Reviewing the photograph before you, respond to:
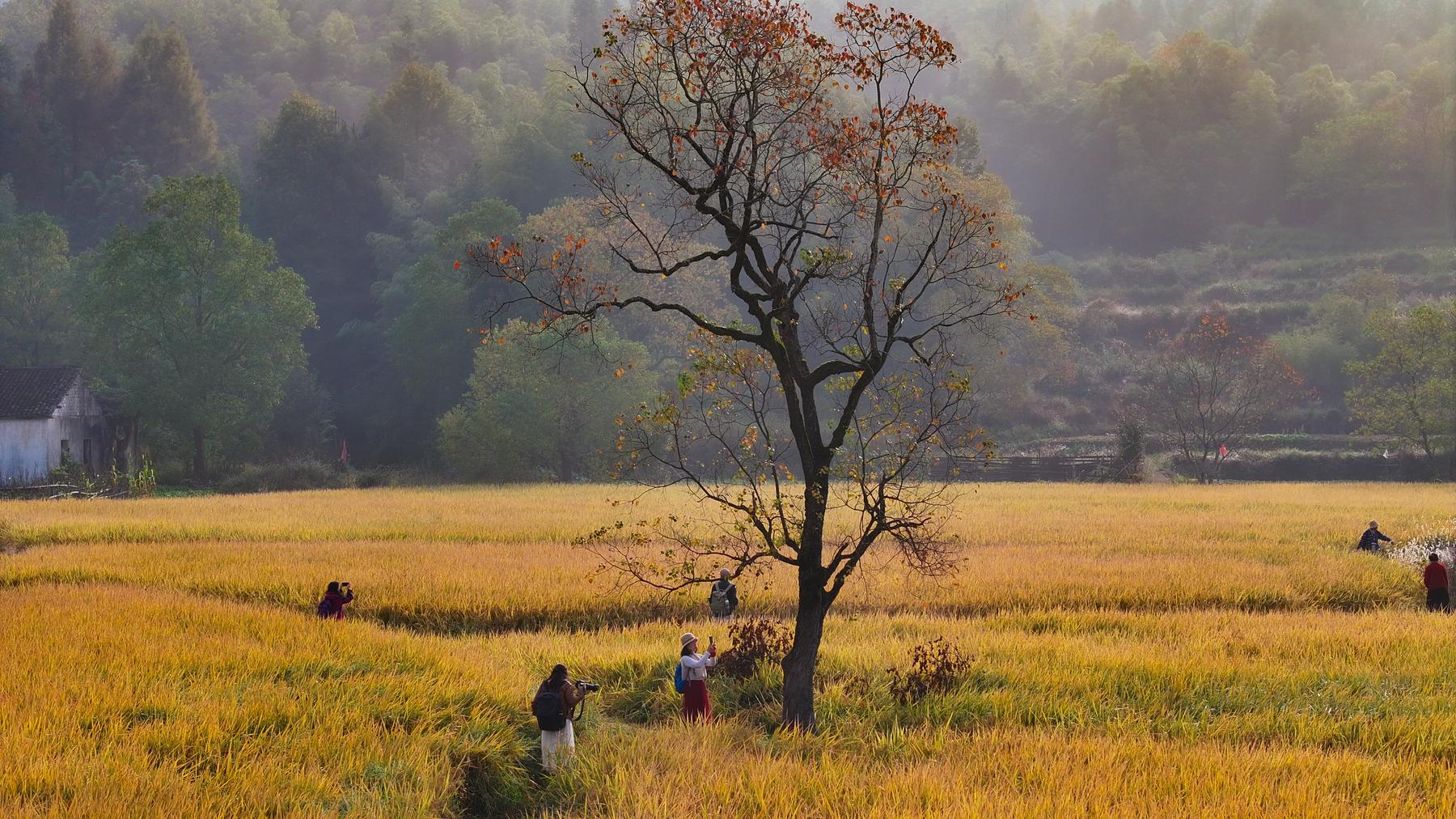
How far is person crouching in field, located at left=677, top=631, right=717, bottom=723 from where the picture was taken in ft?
39.0

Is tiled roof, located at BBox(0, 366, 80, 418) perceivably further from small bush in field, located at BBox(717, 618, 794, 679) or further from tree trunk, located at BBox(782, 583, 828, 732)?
tree trunk, located at BBox(782, 583, 828, 732)

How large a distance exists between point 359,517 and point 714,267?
46.3m

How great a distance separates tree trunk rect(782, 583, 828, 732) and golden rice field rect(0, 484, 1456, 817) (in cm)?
43

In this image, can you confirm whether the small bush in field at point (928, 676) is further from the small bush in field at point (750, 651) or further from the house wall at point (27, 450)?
the house wall at point (27, 450)

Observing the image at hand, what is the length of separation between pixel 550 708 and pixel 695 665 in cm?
195

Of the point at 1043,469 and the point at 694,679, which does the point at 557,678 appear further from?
the point at 1043,469

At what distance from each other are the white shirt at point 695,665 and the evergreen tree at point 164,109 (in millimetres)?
103450

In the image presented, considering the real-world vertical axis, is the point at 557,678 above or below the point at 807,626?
below

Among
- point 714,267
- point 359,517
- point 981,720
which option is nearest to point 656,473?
point 714,267

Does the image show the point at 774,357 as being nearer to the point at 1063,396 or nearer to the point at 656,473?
the point at 656,473

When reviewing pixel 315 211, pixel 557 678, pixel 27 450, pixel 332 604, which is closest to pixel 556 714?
pixel 557 678

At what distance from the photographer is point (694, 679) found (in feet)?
39.4

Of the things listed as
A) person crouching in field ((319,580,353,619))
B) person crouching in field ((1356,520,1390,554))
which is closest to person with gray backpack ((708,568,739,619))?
person crouching in field ((319,580,353,619))

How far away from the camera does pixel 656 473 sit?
59.8 metres
